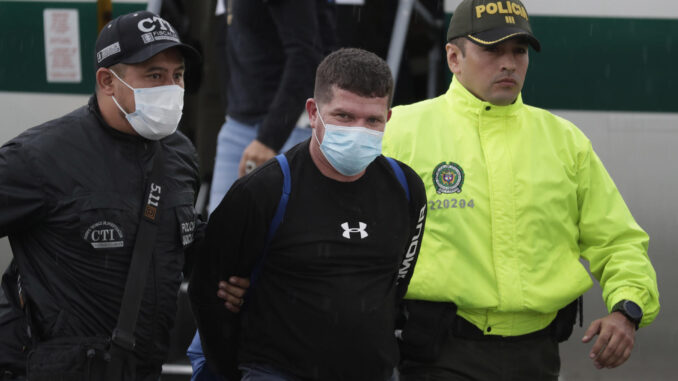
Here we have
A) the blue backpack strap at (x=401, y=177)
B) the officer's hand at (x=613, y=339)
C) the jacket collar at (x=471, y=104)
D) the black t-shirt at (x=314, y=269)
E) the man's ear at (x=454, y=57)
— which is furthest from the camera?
the man's ear at (x=454, y=57)

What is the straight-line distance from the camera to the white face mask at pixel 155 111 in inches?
95.1

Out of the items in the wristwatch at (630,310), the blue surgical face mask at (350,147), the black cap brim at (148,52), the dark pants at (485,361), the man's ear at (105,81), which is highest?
the black cap brim at (148,52)

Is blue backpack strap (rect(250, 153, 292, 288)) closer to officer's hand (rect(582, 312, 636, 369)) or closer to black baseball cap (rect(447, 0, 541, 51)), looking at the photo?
black baseball cap (rect(447, 0, 541, 51))

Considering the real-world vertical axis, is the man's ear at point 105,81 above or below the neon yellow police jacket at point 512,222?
above

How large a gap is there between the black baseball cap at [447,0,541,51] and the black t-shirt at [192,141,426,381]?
0.76 m

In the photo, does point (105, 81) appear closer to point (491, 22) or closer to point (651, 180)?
point (491, 22)

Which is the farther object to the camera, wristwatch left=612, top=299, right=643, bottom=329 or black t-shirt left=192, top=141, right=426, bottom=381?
wristwatch left=612, top=299, right=643, bottom=329

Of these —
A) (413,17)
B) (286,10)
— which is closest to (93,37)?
(286,10)

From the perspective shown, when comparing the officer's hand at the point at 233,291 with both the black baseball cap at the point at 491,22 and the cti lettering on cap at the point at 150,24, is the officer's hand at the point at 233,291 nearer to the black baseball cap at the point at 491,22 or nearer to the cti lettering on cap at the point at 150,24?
the cti lettering on cap at the point at 150,24

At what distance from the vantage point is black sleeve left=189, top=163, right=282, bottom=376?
2365 millimetres

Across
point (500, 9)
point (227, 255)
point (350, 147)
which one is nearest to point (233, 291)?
point (227, 255)

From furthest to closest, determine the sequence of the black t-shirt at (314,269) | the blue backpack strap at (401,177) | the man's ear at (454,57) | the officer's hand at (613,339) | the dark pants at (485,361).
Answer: the man's ear at (454,57)
the dark pants at (485,361)
the officer's hand at (613,339)
the blue backpack strap at (401,177)
the black t-shirt at (314,269)

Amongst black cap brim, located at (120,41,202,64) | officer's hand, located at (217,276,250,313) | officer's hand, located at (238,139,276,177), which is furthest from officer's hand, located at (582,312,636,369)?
black cap brim, located at (120,41,202,64)

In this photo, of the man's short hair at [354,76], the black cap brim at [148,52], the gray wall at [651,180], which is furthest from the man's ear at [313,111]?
the gray wall at [651,180]
